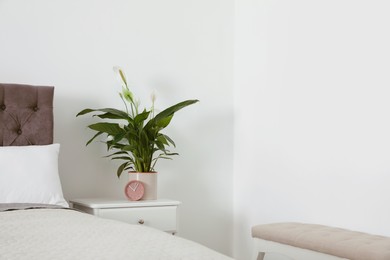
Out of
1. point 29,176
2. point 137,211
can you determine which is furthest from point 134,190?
point 29,176

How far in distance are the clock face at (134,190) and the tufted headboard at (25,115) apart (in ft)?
1.57

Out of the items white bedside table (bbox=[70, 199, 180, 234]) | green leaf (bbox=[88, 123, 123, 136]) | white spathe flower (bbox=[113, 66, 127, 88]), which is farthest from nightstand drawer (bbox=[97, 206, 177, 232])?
white spathe flower (bbox=[113, 66, 127, 88])

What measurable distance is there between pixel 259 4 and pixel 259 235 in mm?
1614

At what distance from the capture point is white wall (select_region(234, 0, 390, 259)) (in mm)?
3250

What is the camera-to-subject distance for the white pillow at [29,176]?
294 cm

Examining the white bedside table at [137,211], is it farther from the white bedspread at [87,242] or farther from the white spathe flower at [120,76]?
the white bedspread at [87,242]

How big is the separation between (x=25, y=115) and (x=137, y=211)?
0.76 metres

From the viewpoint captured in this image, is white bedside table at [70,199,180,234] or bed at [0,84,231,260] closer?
bed at [0,84,231,260]

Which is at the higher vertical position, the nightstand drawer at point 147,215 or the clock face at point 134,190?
the clock face at point 134,190

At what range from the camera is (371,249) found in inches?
103

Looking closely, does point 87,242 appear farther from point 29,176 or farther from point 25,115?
point 25,115

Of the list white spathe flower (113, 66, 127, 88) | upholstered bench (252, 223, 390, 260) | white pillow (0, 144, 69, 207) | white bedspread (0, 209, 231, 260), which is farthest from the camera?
white spathe flower (113, 66, 127, 88)

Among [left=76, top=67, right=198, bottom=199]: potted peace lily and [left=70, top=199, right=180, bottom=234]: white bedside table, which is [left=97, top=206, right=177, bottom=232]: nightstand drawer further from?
[left=76, top=67, right=198, bottom=199]: potted peace lily

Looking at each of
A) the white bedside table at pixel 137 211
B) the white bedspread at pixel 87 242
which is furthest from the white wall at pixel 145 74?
the white bedspread at pixel 87 242
